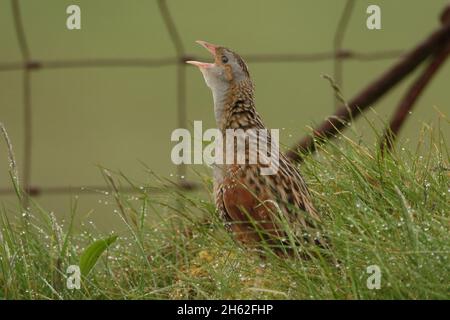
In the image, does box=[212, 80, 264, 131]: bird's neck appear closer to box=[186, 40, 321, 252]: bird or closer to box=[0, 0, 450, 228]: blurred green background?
box=[186, 40, 321, 252]: bird

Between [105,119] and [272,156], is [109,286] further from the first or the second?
[105,119]

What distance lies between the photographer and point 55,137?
18.3 meters

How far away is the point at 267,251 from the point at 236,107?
2.89ft

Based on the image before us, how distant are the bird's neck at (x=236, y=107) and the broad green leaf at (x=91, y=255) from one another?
0.68m

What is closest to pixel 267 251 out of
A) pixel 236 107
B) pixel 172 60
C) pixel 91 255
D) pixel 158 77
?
pixel 91 255

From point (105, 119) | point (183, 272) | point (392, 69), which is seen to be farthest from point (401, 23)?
point (183, 272)

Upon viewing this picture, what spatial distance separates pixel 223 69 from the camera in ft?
15.5

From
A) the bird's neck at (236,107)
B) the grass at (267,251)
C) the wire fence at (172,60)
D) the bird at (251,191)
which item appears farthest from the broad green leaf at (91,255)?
the wire fence at (172,60)

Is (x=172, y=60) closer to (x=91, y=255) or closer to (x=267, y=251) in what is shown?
(x=91, y=255)

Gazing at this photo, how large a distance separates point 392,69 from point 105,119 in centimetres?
1456

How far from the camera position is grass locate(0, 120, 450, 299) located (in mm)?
3656

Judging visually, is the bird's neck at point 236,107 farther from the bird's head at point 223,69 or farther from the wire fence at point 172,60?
the wire fence at point 172,60

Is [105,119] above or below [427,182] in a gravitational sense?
above

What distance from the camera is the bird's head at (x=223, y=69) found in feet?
15.4
